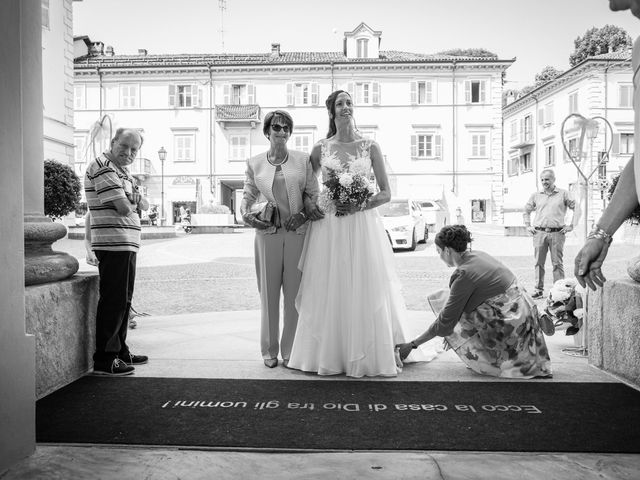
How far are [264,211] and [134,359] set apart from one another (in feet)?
5.25

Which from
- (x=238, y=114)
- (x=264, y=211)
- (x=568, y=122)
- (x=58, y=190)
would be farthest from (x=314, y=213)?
(x=568, y=122)

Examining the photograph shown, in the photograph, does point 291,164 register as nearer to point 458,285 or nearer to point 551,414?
point 458,285

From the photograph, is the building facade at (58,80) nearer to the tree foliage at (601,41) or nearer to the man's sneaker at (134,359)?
the man's sneaker at (134,359)

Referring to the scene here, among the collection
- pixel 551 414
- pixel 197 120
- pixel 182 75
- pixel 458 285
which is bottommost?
pixel 551 414

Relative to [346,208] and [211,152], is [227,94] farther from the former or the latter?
[346,208]

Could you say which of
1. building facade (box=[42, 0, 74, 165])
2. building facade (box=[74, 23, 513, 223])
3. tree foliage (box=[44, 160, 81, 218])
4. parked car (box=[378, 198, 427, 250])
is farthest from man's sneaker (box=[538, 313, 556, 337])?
building facade (box=[74, 23, 513, 223])

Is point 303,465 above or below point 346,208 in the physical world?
below

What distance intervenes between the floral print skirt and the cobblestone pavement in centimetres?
A: 391

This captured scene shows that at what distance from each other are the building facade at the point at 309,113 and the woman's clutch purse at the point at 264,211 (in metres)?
38.8

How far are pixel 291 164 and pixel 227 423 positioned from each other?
2.20m

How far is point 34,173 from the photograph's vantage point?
4.08 meters

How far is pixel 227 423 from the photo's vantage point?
3.27 m

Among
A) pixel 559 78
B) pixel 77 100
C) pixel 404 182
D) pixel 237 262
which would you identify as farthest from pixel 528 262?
pixel 77 100

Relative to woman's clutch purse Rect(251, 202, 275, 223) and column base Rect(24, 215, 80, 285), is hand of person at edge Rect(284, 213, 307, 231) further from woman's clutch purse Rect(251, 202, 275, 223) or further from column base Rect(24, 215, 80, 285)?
column base Rect(24, 215, 80, 285)
